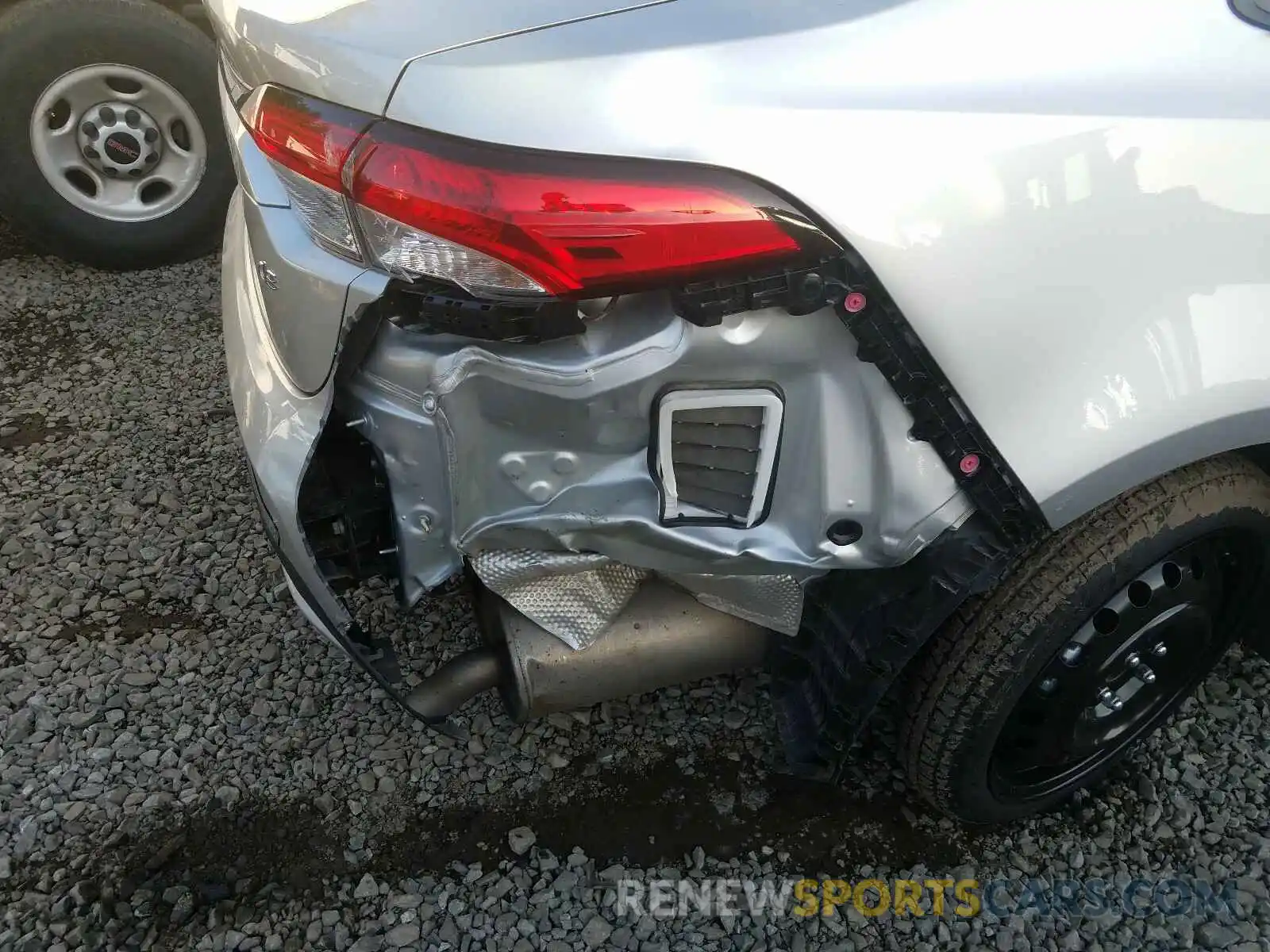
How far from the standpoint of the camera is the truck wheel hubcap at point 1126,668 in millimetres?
1709

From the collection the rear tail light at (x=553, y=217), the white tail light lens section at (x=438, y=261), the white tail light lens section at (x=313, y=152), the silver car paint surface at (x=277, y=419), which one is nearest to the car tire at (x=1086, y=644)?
the rear tail light at (x=553, y=217)

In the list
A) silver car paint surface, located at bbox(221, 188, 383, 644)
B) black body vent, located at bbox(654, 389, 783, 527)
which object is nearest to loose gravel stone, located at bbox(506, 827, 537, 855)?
silver car paint surface, located at bbox(221, 188, 383, 644)

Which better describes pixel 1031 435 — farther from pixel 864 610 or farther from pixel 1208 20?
pixel 1208 20

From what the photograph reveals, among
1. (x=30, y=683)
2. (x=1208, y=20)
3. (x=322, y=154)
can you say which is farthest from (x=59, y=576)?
(x=1208, y=20)

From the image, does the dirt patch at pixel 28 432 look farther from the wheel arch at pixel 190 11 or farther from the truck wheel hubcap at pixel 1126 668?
the truck wheel hubcap at pixel 1126 668

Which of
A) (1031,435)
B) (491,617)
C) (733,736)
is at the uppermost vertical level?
(1031,435)

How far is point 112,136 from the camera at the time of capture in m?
3.57

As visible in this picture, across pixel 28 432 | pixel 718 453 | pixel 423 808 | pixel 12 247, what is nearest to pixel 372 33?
pixel 718 453

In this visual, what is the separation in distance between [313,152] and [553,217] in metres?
0.39

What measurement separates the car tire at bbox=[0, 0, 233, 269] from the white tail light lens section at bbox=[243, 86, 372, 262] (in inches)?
103

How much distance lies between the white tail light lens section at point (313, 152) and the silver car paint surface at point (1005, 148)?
0.12 meters

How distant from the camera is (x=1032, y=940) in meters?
1.81

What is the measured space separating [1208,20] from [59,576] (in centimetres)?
286

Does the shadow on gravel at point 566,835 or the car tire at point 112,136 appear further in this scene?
the car tire at point 112,136
